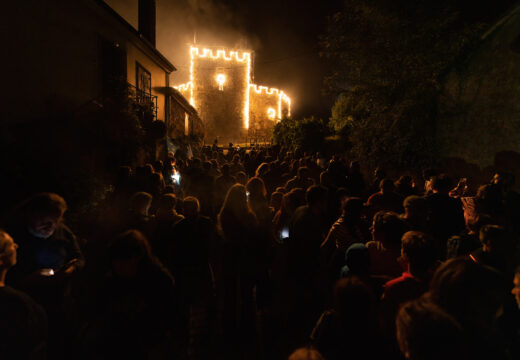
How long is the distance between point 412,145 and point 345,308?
12.8 metres

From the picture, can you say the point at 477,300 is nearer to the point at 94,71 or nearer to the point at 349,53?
the point at 94,71

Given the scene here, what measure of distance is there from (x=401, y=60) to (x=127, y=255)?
13.7m

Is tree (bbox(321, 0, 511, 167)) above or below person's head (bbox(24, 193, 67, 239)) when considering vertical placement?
above

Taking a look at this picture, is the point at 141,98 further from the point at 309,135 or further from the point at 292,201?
the point at 292,201

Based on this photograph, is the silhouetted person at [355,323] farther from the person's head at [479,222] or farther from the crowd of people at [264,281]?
the person's head at [479,222]

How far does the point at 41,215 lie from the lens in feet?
9.87

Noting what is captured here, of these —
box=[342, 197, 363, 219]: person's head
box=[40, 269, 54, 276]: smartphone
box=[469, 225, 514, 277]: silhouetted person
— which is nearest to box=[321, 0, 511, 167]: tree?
box=[342, 197, 363, 219]: person's head

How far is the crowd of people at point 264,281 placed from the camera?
6.27ft

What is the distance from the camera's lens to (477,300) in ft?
6.36

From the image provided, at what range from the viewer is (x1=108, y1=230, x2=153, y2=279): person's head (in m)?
2.48

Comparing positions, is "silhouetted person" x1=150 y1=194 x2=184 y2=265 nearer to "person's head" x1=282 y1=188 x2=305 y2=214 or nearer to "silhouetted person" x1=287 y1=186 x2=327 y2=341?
"silhouetted person" x1=287 y1=186 x2=327 y2=341

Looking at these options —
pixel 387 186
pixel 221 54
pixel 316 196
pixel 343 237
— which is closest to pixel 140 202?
pixel 316 196

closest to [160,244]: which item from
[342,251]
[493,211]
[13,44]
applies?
[342,251]

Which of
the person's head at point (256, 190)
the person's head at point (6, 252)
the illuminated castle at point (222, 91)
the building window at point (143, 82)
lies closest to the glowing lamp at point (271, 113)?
the illuminated castle at point (222, 91)
